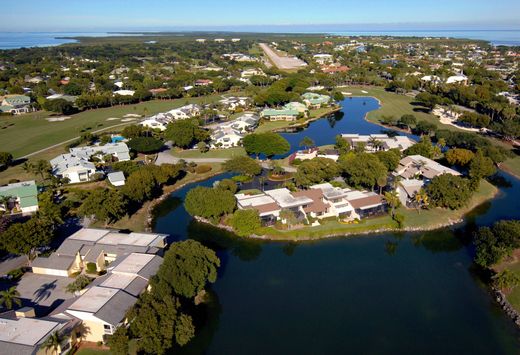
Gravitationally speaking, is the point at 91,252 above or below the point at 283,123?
below

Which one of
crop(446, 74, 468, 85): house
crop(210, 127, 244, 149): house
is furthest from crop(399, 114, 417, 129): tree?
crop(446, 74, 468, 85): house

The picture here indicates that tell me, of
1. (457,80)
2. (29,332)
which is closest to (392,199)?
(29,332)

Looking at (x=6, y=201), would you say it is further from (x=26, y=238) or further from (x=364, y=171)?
(x=364, y=171)

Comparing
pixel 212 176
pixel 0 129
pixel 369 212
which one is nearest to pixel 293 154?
pixel 212 176

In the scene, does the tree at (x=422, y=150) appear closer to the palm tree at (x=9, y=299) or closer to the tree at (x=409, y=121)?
the tree at (x=409, y=121)

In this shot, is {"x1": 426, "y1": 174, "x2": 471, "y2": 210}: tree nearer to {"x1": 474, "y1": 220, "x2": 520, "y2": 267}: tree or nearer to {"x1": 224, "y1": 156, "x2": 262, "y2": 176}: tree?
{"x1": 474, "y1": 220, "x2": 520, "y2": 267}: tree
